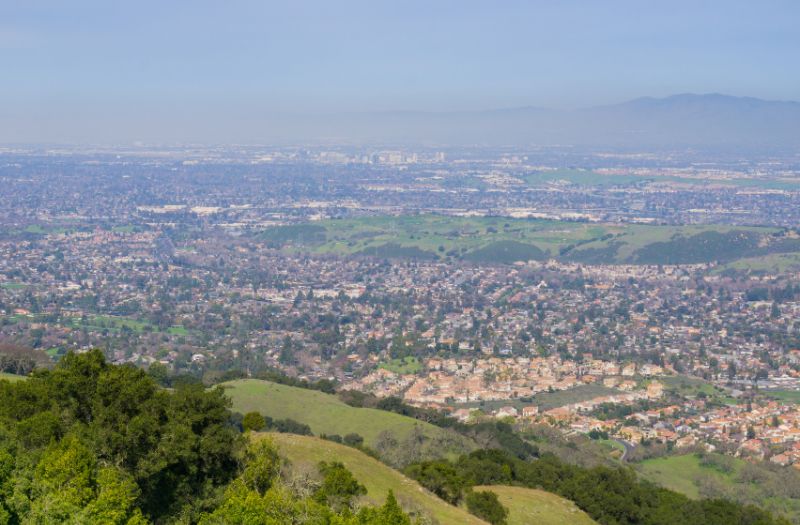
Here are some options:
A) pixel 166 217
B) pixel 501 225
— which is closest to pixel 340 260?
pixel 501 225

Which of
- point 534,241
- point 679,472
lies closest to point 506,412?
point 679,472

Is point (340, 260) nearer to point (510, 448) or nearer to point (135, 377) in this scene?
point (510, 448)

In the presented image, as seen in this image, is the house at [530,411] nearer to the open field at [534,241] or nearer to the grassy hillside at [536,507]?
the grassy hillside at [536,507]

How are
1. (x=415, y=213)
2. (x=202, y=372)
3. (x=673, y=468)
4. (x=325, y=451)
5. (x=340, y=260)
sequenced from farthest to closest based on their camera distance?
1. (x=415, y=213)
2. (x=340, y=260)
3. (x=202, y=372)
4. (x=673, y=468)
5. (x=325, y=451)

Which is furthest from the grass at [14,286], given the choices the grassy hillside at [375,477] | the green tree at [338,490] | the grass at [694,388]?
the green tree at [338,490]

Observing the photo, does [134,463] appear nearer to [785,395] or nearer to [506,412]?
[506,412]

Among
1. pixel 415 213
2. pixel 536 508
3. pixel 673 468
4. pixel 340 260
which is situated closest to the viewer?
pixel 536 508
